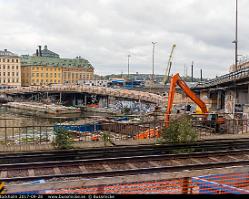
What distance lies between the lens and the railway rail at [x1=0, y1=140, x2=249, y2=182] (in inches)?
429

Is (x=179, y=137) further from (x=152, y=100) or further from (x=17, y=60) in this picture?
(x=17, y=60)

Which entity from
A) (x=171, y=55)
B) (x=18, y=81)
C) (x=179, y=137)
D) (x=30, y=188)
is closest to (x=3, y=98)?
(x=18, y=81)

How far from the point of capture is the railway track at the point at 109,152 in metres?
13.6

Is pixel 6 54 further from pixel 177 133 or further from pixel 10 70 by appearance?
pixel 177 133

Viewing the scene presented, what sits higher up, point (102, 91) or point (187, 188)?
point (102, 91)

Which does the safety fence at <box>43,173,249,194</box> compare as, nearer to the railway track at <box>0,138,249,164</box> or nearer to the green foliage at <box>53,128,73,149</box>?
the railway track at <box>0,138,249,164</box>

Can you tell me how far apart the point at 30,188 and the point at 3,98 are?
10905 centimetres

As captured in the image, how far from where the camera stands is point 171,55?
359 feet

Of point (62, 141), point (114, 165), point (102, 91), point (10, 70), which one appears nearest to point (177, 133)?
point (114, 165)

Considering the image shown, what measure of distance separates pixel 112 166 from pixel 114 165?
18 cm

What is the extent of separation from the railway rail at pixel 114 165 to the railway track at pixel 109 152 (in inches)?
14.4

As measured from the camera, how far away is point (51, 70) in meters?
159

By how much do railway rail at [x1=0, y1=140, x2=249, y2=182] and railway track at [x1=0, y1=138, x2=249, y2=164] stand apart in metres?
0.37

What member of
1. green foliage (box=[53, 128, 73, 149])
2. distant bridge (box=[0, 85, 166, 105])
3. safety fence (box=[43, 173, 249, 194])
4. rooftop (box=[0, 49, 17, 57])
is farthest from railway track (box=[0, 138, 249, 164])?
rooftop (box=[0, 49, 17, 57])
